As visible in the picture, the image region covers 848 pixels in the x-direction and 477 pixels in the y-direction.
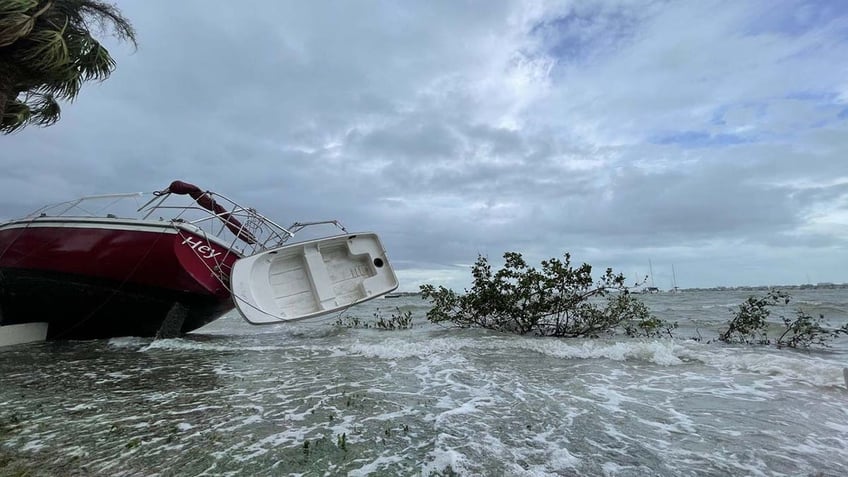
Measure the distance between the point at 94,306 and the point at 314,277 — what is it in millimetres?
5049

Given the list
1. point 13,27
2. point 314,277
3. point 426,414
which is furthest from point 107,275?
point 426,414

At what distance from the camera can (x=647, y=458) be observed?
3.36 meters

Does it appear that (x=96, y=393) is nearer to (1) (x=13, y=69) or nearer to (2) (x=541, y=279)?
(1) (x=13, y=69)

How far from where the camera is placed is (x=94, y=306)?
34.0 feet

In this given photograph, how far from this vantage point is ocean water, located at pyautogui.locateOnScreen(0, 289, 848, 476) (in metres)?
3.23

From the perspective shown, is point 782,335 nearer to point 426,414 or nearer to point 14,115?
point 426,414

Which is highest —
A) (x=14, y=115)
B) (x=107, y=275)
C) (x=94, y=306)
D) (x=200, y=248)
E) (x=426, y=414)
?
(x=14, y=115)

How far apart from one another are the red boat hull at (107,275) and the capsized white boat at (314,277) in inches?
32.2

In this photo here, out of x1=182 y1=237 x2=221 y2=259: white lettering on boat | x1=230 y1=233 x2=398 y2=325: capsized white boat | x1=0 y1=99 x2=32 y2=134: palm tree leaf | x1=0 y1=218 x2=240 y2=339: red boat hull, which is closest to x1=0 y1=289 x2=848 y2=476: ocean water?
x1=0 y1=218 x2=240 y2=339: red boat hull

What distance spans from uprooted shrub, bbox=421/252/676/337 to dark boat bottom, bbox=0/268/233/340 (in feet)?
21.3

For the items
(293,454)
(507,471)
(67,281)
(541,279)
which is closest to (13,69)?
(67,281)

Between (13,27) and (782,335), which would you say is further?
(782,335)

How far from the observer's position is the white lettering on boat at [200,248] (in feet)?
32.0

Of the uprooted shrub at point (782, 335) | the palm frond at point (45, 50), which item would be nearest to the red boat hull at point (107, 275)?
the palm frond at point (45, 50)
